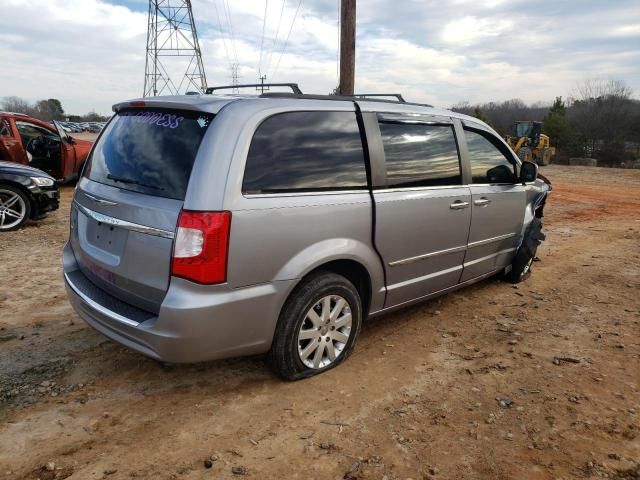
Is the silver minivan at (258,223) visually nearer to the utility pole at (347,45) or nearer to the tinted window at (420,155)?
the tinted window at (420,155)

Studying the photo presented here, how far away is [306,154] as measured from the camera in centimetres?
304

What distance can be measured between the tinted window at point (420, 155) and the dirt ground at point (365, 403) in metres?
1.28

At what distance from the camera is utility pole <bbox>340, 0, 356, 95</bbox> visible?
30.8ft

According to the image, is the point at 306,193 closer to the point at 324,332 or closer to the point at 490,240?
the point at 324,332

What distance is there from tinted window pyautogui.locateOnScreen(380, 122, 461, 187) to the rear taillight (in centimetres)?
139

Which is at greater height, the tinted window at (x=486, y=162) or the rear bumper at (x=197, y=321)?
the tinted window at (x=486, y=162)

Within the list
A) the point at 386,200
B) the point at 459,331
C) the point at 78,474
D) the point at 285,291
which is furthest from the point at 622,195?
the point at 78,474

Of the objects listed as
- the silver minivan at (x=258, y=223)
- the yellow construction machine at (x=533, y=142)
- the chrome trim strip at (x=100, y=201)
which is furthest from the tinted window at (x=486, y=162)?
the yellow construction machine at (x=533, y=142)

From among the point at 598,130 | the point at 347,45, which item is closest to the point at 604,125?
the point at 598,130

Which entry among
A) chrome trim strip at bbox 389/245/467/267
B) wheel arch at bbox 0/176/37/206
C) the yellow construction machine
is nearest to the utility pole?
wheel arch at bbox 0/176/37/206

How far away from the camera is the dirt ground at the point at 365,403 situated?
97.7 inches

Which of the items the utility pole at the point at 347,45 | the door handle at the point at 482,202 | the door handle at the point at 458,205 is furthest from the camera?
the utility pole at the point at 347,45

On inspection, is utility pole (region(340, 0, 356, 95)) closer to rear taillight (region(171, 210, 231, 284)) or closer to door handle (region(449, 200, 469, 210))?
door handle (region(449, 200, 469, 210))

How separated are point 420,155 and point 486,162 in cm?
102
